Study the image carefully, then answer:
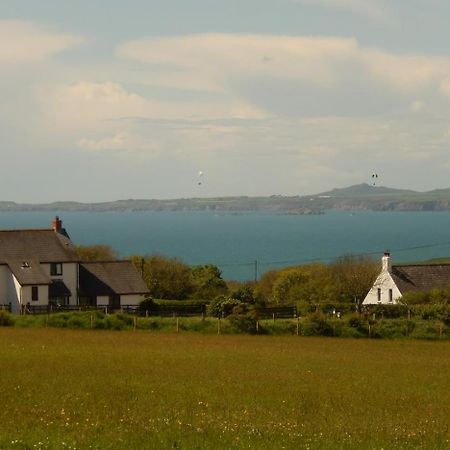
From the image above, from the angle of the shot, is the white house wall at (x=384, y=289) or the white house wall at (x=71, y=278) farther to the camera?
the white house wall at (x=71, y=278)

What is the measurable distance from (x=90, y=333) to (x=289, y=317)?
658 inches

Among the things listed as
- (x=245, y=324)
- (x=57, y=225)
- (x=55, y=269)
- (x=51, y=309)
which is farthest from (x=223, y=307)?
(x=57, y=225)

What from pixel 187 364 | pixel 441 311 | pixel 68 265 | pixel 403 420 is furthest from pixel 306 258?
pixel 403 420

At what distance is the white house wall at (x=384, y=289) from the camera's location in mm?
72188

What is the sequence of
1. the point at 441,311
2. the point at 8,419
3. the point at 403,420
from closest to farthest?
the point at 8,419, the point at 403,420, the point at 441,311

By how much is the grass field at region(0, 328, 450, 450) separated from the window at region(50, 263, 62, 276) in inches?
1075

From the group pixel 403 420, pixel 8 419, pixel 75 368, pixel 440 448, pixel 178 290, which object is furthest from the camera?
pixel 178 290

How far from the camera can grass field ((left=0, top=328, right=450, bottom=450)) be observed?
782 inches

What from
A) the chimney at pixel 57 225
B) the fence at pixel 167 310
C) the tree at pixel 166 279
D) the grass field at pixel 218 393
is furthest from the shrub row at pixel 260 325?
the tree at pixel 166 279

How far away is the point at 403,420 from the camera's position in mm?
24125

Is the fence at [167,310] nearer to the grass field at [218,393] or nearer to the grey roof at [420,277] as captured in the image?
the grey roof at [420,277]

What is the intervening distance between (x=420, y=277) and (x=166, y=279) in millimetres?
24937

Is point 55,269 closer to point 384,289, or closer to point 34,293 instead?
point 34,293

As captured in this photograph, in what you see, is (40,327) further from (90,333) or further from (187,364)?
(187,364)
